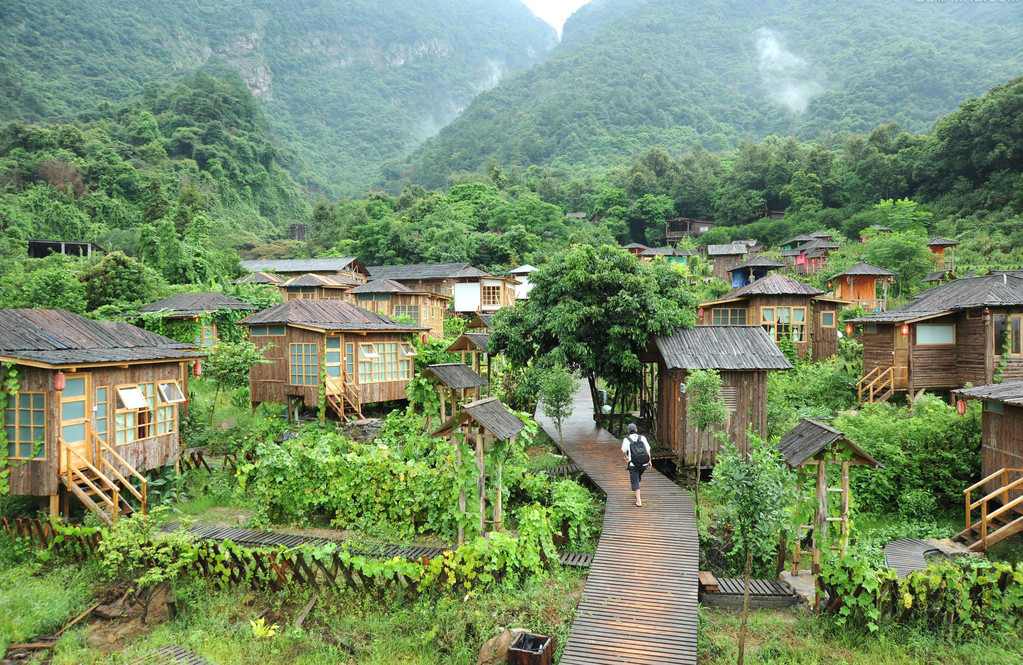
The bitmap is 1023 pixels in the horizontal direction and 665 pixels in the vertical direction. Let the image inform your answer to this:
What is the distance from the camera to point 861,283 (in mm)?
31391

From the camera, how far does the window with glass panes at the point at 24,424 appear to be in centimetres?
1134

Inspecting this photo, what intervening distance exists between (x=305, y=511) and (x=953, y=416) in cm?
1565

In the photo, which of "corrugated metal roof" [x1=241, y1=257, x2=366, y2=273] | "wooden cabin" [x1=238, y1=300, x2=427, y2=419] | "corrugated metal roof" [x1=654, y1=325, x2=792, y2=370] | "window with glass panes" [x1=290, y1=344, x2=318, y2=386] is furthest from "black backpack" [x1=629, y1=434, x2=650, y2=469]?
"corrugated metal roof" [x1=241, y1=257, x2=366, y2=273]

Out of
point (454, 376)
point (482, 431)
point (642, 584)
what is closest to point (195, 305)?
point (454, 376)

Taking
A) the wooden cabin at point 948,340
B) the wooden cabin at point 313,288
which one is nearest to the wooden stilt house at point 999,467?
the wooden cabin at point 948,340

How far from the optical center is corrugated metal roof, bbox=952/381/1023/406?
11.1 metres

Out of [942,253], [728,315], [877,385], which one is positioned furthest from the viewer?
[942,253]

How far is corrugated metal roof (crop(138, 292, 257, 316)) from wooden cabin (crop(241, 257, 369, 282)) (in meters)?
15.6

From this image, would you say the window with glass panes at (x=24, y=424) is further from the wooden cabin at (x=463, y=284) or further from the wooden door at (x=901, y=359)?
the wooden cabin at (x=463, y=284)

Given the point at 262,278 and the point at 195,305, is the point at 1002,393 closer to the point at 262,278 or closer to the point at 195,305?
the point at 195,305

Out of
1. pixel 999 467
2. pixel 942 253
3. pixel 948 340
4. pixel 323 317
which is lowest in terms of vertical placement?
pixel 999 467

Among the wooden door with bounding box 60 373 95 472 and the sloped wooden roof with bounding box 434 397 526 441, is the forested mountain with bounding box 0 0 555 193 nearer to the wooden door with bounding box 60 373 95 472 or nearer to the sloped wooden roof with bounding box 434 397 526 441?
the wooden door with bounding box 60 373 95 472

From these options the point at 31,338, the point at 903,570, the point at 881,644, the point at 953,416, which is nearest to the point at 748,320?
the point at 953,416

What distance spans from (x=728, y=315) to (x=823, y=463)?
777 inches
